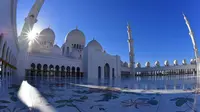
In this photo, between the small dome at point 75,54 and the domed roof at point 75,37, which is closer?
the small dome at point 75,54

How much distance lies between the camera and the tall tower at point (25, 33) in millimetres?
12852

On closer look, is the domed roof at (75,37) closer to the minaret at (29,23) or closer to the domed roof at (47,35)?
the domed roof at (47,35)

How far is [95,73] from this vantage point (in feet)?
60.2

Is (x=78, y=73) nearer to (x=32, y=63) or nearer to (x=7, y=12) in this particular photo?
(x=32, y=63)

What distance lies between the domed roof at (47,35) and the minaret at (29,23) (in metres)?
10.3

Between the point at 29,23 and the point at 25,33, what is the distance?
3.38ft

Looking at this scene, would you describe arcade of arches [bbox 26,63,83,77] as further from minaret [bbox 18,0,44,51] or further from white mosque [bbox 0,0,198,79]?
minaret [bbox 18,0,44,51]

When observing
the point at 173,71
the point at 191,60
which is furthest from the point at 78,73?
the point at 191,60

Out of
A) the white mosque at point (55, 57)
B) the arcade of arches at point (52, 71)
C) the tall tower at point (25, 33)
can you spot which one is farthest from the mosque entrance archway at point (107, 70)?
the tall tower at point (25, 33)

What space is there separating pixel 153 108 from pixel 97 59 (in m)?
17.0

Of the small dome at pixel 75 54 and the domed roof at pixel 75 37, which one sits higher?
the domed roof at pixel 75 37

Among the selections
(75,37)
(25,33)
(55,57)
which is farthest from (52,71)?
(75,37)

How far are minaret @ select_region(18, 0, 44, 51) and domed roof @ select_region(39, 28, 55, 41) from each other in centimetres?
1032

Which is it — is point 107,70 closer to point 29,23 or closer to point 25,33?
point 25,33
